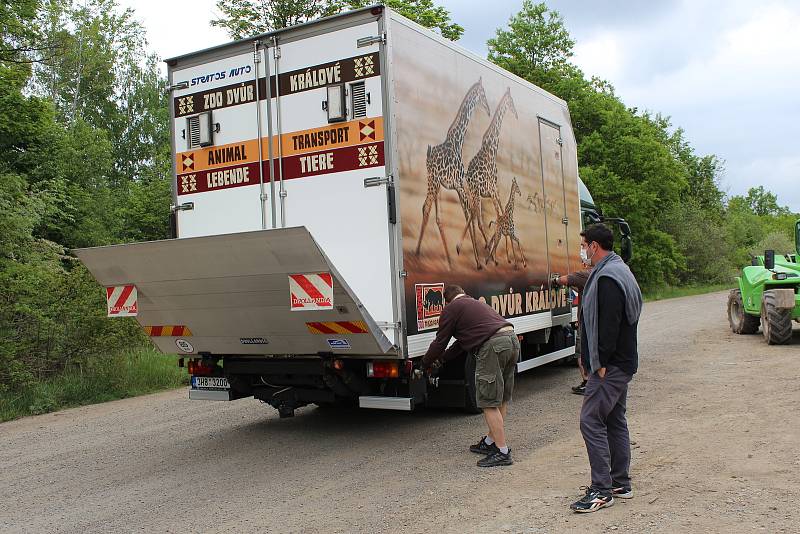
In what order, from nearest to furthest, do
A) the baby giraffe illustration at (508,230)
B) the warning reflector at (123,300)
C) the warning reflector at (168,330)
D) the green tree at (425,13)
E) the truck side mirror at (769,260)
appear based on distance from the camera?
the warning reflector at (123,300) → the warning reflector at (168,330) → the baby giraffe illustration at (508,230) → the truck side mirror at (769,260) → the green tree at (425,13)

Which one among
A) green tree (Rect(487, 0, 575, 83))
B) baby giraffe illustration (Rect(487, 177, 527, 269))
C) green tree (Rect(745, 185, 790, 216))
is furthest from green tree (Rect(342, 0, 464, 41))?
green tree (Rect(745, 185, 790, 216))

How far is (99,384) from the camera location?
37.1ft

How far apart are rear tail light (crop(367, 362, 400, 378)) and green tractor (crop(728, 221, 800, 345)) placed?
854cm

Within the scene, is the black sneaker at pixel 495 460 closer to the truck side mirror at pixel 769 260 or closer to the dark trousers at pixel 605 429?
the dark trousers at pixel 605 429

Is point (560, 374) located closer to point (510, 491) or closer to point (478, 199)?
point (478, 199)

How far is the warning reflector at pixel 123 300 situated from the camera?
7.09 meters

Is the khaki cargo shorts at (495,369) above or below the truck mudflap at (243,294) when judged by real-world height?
below

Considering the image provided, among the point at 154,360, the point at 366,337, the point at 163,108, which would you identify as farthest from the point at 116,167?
the point at 366,337

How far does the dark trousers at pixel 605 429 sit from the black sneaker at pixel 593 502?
0.04m

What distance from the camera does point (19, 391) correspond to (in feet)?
34.9

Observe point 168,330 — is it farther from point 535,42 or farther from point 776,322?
point 535,42

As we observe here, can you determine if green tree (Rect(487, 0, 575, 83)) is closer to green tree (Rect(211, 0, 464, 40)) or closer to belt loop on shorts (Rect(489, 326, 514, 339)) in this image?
green tree (Rect(211, 0, 464, 40))

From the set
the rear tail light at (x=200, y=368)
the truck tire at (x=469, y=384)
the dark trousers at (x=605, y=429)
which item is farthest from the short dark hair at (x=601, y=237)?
the rear tail light at (x=200, y=368)

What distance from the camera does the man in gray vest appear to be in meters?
4.96
